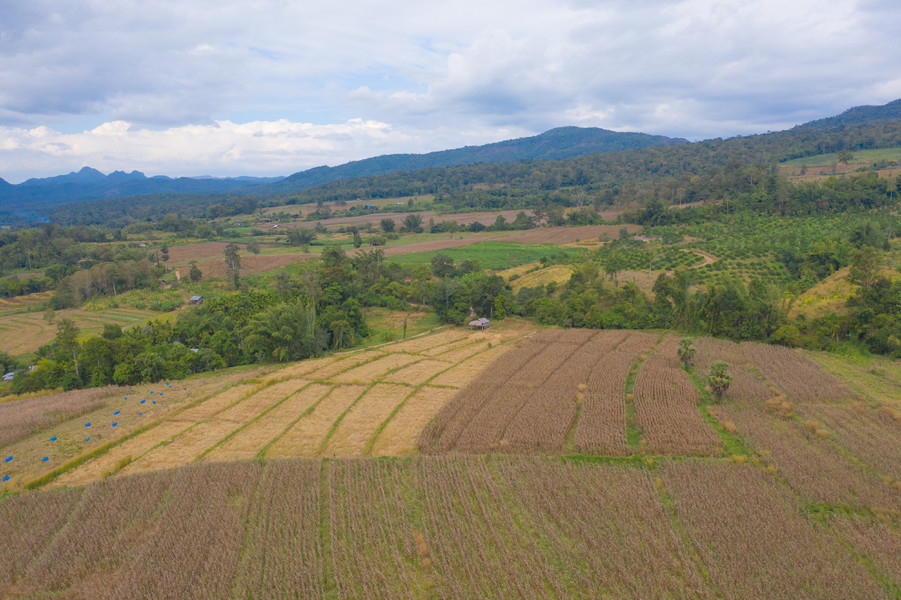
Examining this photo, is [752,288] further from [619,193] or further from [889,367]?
[619,193]

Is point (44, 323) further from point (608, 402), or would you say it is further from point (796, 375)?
point (796, 375)

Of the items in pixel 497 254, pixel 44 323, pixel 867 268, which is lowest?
pixel 44 323

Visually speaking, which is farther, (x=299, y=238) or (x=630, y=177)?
(x=630, y=177)

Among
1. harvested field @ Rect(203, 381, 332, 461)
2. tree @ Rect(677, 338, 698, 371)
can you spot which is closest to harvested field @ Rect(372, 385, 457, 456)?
harvested field @ Rect(203, 381, 332, 461)

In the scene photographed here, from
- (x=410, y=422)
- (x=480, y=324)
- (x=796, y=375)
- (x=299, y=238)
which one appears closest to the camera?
(x=410, y=422)

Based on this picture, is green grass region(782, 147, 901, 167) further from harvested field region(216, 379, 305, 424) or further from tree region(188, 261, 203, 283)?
tree region(188, 261, 203, 283)

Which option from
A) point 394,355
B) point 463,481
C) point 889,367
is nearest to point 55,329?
point 394,355

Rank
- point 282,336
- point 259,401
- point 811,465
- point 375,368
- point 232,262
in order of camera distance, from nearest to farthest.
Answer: point 811,465 < point 259,401 < point 375,368 < point 282,336 < point 232,262

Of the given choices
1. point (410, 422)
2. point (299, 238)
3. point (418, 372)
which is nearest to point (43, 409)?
point (410, 422)
